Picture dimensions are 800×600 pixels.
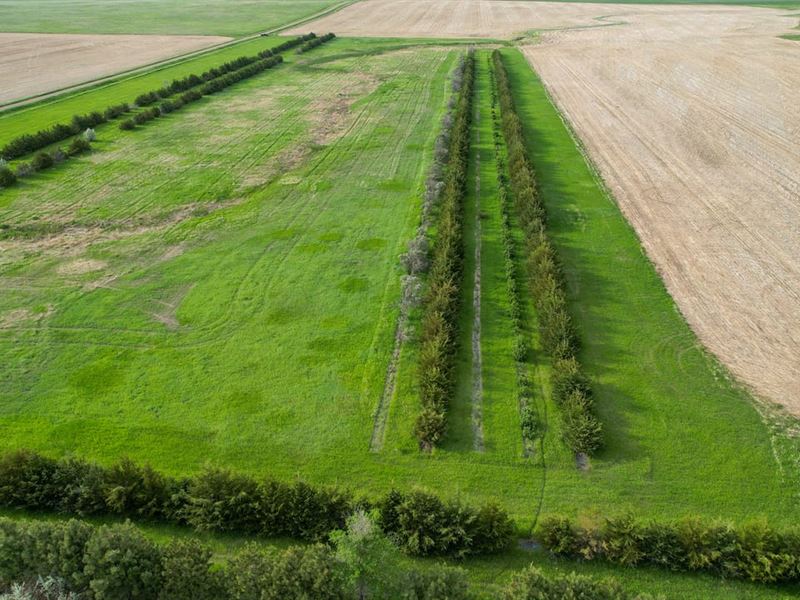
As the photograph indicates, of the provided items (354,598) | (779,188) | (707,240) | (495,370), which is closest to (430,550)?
(354,598)

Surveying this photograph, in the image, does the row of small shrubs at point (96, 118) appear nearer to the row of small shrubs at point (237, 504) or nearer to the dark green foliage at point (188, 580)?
the row of small shrubs at point (237, 504)

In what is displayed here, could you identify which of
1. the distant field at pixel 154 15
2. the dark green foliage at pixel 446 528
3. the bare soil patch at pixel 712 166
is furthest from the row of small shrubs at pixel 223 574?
the distant field at pixel 154 15

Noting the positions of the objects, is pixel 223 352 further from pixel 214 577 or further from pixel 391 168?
pixel 391 168

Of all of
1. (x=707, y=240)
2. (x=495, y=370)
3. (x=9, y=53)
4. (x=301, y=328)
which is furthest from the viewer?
(x=9, y=53)

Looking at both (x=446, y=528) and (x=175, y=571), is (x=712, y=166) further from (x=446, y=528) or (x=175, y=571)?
(x=175, y=571)

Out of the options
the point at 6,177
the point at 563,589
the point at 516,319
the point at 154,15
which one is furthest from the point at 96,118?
the point at 154,15

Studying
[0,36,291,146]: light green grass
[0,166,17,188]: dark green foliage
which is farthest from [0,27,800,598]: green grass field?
[0,36,291,146]: light green grass
